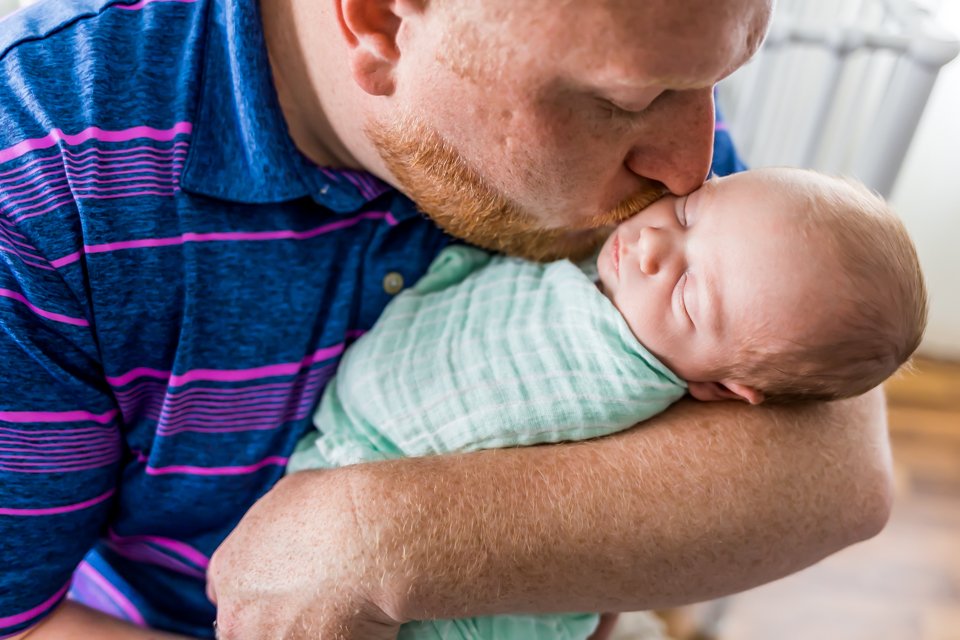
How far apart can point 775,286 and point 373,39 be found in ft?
1.81

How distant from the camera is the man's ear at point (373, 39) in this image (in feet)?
2.83

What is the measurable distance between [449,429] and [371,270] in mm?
255

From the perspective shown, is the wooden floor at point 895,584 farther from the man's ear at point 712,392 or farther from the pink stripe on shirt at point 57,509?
the pink stripe on shirt at point 57,509

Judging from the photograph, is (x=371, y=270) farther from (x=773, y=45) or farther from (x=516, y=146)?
(x=773, y=45)

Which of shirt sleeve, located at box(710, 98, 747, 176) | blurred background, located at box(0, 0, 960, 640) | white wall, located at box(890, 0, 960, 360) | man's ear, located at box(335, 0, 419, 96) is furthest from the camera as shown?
white wall, located at box(890, 0, 960, 360)

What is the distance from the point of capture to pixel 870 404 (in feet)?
3.70

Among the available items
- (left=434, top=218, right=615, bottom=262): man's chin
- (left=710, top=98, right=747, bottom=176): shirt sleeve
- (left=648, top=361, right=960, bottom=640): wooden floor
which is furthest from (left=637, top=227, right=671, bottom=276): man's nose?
(left=648, top=361, right=960, bottom=640): wooden floor

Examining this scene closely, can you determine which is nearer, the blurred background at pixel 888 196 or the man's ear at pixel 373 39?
the man's ear at pixel 373 39

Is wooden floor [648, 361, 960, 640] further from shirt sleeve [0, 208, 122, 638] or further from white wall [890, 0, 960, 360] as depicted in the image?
shirt sleeve [0, 208, 122, 638]

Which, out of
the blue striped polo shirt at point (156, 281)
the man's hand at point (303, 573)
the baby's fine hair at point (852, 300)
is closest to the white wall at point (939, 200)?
the baby's fine hair at point (852, 300)

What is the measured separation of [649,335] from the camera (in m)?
1.00

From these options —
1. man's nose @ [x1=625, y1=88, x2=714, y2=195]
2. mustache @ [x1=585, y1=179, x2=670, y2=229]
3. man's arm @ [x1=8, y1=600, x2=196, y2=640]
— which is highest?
man's nose @ [x1=625, y1=88, x2=714, y2=195]

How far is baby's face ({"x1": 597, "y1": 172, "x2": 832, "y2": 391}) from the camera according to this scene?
918mm

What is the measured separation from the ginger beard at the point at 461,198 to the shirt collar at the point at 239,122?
123 millimetres
